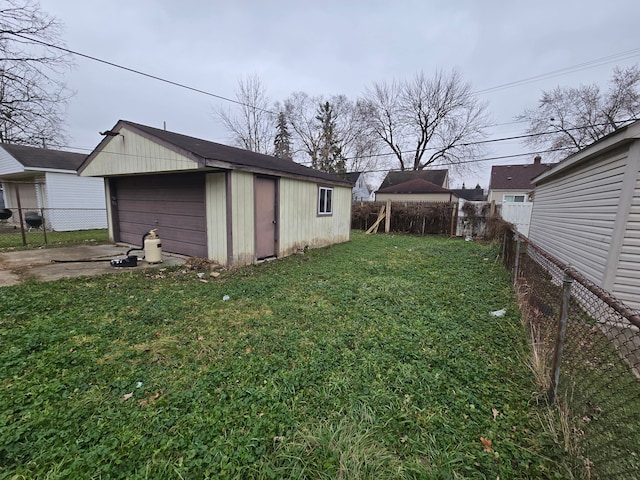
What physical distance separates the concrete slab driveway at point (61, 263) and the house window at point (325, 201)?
173 inches

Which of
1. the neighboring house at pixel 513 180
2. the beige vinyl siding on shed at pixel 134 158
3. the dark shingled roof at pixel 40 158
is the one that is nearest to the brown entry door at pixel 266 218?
the beige vinyl siding on shed at pixel 134 158

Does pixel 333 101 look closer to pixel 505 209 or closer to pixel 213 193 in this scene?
pixel 505 209

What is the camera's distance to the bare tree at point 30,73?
34.7 ft

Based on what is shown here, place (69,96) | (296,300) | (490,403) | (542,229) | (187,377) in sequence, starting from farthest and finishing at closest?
(69,96)
(542,229)
(296,300)
(187,377)
(490,403)

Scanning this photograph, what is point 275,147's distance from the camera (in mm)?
26031

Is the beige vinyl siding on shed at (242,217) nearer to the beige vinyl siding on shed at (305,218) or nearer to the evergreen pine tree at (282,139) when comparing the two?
the beige vinyl siding on shed at (305,218)

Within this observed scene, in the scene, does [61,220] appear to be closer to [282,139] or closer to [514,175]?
[282,139]

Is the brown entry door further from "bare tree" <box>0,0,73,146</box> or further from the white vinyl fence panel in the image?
the white vinyl fence panel

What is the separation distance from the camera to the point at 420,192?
23.0 m

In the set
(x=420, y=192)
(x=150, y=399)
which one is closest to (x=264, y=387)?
(x=150, y=399)

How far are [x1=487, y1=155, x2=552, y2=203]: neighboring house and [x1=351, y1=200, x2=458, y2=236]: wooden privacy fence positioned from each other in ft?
51.8

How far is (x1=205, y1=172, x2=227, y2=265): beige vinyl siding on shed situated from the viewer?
5945mm

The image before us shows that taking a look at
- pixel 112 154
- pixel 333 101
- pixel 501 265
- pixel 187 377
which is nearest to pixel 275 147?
pixel 333 101

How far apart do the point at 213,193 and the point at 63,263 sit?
3633 millimetres
